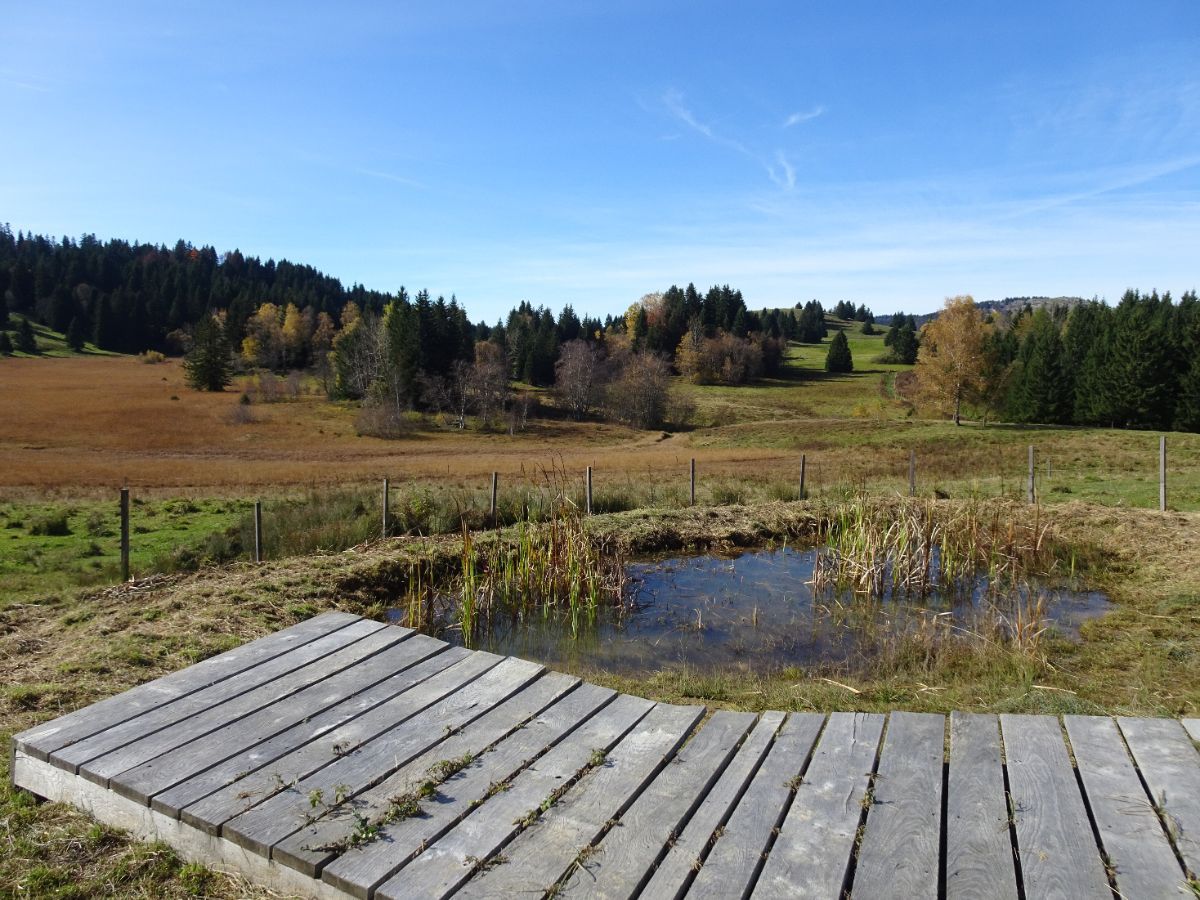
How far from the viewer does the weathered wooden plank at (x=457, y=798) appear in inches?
130

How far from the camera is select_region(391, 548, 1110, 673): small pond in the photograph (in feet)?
32.2

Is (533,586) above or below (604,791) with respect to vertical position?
below

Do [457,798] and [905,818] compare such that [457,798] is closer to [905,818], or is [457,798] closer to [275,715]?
[275,715]

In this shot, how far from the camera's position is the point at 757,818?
3.63 metres

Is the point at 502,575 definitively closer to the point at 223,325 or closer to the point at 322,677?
the point at 322,677

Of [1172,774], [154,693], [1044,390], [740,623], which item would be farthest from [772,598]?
[1044,390]

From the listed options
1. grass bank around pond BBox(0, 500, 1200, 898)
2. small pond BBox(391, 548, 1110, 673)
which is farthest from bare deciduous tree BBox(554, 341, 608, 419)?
grass bank around pond BBox(0, 500, 1200, 898)

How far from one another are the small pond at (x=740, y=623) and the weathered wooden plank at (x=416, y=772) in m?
4.45

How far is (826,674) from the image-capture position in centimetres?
877

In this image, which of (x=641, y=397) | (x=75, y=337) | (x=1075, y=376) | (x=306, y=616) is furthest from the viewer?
(x=75, y=337)

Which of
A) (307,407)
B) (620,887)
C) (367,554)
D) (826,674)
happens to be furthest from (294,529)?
(307,407)

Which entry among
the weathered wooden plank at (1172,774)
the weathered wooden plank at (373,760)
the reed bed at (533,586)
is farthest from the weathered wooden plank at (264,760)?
the reed bed at (533,586)

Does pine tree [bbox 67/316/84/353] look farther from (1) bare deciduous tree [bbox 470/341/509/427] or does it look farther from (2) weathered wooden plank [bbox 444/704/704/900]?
(2) weathered wooden plank [bbox 444/704/704/900]

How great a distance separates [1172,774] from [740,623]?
739 cm
